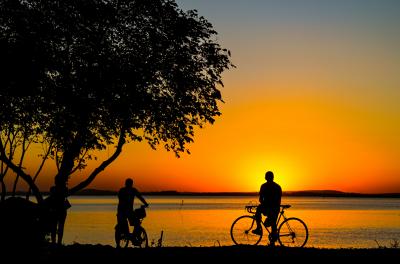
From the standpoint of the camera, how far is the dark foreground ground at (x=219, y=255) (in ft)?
58.6

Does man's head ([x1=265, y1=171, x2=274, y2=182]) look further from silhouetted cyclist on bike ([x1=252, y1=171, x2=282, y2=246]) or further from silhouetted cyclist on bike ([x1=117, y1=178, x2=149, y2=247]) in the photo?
silhouetted cyclist on bike ([x1=117, y1=178, x2=149, y2=247])

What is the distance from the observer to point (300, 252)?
19125 mm

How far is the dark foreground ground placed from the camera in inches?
704

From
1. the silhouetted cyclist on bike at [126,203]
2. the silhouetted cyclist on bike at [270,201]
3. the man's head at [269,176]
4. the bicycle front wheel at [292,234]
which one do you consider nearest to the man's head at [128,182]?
the silhouetted cyclist on bike at [126,203]

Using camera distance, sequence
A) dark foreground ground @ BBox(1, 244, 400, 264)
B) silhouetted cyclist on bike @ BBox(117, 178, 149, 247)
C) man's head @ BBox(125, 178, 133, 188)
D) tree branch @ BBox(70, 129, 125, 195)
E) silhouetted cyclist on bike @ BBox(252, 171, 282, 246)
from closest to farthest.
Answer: dark foreground ground @ BBox(1, 244, 400, 264) < silhouetted cyclist on bike @ BBox(252, 171, 282, 246) < man's head @ BBox(125, 178, 133, 188) < silhouetted cyclist on bike @ BBox(117, 178, 149, 247) < tree branch @ BBox(70, 129, 125, 195)

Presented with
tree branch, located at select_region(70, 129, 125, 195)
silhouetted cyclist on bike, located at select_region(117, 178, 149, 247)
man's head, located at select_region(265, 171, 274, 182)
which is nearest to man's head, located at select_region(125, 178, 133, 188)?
silhouetted cyclist on bike, located at select_region(117, 178, 149, 247)

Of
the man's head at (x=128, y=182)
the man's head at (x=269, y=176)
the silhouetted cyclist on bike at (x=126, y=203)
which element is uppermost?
the man's head at (x=269, y=176)

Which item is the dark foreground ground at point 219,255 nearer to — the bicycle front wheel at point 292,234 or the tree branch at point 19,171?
the bicycle front wheel at point 292,234

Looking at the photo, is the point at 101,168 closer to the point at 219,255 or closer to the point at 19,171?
the point at 19,171

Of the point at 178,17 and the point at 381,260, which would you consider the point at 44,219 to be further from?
the point at 178,17

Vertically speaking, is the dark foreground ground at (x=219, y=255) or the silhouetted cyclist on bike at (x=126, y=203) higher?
the silhouetted cyclist on bike at (x=126, y=203)

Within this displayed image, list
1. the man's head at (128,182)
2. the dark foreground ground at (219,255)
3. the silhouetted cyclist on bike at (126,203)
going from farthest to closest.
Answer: the silhouetted cyclist on bike at (126,203)
the man's head at (128,182)
the dark foreground ground at (219,255)

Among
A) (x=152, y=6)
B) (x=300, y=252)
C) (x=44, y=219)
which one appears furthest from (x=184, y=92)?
(x=44, y=219)

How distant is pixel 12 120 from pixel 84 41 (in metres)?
4.09
